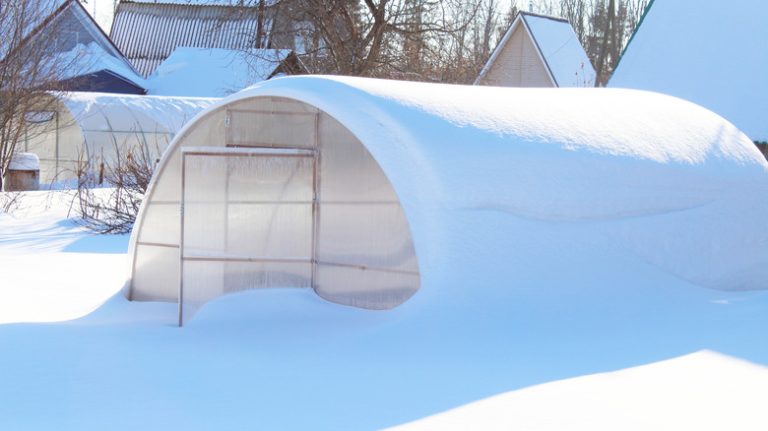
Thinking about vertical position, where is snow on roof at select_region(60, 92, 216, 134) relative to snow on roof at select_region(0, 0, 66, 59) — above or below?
below

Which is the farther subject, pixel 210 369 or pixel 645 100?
pixel 645 100

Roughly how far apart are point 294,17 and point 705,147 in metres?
11.1

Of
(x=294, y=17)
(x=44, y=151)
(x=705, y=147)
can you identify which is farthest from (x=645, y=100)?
(x=44, y=151)

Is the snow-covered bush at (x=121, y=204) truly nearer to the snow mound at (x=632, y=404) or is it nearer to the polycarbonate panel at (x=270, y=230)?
the polycarbonate panel at (x=270, y=230)

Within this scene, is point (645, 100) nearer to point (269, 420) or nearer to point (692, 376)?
point (692, 376)

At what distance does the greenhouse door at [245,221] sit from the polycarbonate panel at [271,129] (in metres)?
0.19

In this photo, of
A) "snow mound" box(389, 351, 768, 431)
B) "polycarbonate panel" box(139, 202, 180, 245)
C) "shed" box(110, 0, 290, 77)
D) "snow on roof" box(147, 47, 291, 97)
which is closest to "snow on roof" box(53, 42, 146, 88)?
"snow on roof" box(147, 47, 291, 97)

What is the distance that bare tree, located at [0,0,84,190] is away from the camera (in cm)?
2052

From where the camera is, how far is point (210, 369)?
714 cm

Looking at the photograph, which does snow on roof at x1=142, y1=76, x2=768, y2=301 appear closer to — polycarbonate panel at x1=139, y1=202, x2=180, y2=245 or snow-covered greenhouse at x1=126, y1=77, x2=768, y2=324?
snow-covered greenhouse at x1=126, y1=77, x2=768, y2=324

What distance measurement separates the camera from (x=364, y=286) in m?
8.92

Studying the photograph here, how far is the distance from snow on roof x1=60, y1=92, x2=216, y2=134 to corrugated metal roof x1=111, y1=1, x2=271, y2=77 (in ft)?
51.7

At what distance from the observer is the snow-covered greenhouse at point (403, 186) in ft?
27.5

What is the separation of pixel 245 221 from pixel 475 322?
9.78 ft
